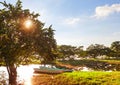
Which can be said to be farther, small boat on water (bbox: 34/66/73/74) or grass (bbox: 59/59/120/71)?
grass (bbox: 59/59/120/71)

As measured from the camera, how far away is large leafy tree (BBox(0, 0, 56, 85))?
25328 mm

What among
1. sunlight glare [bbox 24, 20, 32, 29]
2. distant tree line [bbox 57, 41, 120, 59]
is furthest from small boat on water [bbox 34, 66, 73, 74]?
distant tree line [bbox 57, 41, 120, 59]

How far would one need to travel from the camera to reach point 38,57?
2905 cm

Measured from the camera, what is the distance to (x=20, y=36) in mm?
25828

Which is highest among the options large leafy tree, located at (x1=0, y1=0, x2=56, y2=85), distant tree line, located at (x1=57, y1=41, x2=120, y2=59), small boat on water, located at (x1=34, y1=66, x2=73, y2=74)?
distant tree line, located at (x1=57, y1=41, x2=120, y2=59)

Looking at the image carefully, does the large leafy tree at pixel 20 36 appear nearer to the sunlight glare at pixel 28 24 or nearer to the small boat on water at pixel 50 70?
the sunlight glare at pixel 28 24

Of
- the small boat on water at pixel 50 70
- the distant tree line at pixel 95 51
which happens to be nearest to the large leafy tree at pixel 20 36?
the small boat on water at pixel 50 70

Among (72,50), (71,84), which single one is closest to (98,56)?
(72,50)

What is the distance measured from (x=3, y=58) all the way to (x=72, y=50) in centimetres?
11357

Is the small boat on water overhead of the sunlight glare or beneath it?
beneath

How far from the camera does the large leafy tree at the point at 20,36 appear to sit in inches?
997

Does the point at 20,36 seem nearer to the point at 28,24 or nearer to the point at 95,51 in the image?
the point at 28,24

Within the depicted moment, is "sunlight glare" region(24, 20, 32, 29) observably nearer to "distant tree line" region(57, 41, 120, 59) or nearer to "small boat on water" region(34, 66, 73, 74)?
"small boat on water" region(34, 66, 73, 74)

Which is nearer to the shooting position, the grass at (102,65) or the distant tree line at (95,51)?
the grass at (102,65)
